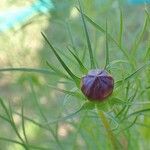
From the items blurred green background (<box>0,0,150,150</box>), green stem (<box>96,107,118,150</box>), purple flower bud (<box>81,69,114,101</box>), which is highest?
blurred green background (<box>0,0,150,150</box>)

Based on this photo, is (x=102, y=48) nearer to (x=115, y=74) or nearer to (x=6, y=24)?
(x=6, y=24)

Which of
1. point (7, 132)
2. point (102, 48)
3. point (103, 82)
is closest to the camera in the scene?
point (103, 82)

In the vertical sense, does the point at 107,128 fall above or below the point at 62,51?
below

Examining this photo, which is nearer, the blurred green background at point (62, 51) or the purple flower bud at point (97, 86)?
the purple flower bud at point (97, 86)

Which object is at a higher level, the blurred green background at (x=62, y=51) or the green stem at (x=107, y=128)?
the blurred green background at (x=62, y=51)

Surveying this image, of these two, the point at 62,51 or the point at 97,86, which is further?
the point at 62,51

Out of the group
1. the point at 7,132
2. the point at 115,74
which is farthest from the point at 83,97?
the point at 7,132

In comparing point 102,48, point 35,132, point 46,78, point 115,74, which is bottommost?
point 115,74

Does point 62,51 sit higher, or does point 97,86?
point 62,51
